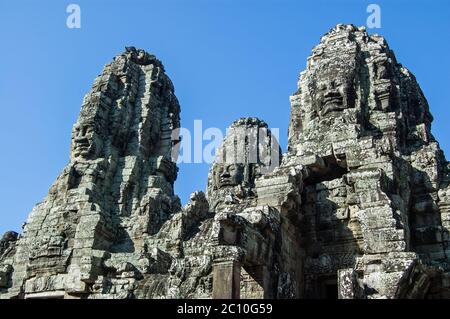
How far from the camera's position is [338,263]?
43.6 feet

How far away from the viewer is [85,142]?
22.5 metres

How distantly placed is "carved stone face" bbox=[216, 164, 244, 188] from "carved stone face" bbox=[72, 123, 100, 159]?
5719 mm

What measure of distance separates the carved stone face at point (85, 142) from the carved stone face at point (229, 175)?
5.72 meters

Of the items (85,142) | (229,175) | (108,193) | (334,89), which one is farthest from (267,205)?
(229,175)

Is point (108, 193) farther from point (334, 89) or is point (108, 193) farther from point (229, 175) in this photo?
point (334, 89)

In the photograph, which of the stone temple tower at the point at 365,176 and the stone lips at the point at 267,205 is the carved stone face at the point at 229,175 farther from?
the stone temple tower at the point at 365,176

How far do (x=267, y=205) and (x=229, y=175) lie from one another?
12776 mm

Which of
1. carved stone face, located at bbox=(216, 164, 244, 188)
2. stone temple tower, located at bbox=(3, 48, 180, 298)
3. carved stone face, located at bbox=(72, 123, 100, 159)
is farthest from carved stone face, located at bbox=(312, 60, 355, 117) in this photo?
carved stone face, located at bbox=(72, 123, 100, 159)

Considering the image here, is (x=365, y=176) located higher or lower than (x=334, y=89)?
lower

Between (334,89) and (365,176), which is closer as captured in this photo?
(365,176)

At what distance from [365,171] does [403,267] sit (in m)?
3.29

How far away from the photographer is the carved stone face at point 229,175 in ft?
82.3

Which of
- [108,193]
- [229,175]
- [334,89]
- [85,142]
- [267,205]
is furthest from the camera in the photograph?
[229,175]
